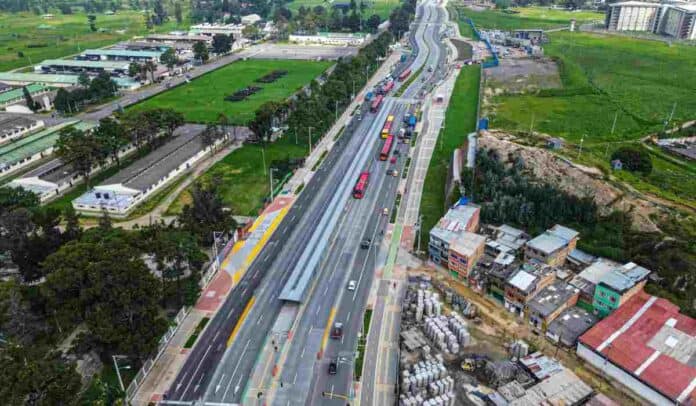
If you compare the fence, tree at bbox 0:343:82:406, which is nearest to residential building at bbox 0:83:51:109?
the fence

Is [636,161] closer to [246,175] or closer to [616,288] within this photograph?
[616,288]

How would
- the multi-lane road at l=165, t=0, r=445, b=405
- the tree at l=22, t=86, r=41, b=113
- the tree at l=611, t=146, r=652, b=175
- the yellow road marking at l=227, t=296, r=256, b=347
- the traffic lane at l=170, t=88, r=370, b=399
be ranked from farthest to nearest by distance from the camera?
1. the tree at l=22, t=86, r=41, b=113
2. the tree at l=611, t=146, r=652, b=175
3. the yellow road marking at l=227, t=296, r=256, b=347
4. the traffic lane at l=170, t=88, r=370, b=399
5. the multi-lane road at l=165, t=0, r=445, b=405

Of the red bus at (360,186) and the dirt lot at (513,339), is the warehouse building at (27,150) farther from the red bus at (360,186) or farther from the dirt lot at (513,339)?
the dirt lot at (513,339)

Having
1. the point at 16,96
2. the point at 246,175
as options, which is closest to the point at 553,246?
the point at 246,175

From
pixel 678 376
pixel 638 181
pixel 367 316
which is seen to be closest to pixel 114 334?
pixel 367 316

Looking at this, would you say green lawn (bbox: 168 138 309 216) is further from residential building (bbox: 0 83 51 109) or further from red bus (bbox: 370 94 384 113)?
residential building (bbox: 0 83 51 109)
